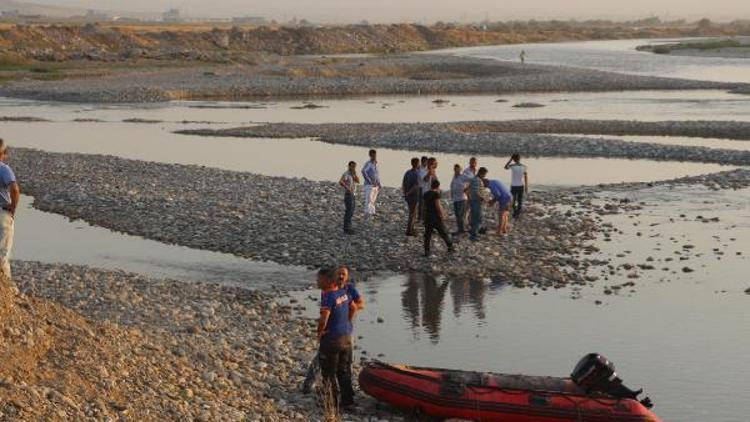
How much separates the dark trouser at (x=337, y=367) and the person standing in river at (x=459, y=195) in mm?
11058

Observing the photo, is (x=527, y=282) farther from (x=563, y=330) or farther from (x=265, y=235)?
(x=265, y=235)

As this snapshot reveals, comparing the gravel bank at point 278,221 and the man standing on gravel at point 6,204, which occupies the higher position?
the man standing on gravel at point 6,204

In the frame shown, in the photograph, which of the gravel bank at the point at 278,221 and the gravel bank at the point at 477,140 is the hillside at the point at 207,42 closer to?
the gravel bank at the point at 477,140

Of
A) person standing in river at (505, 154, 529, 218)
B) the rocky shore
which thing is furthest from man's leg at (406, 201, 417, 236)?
the rocky shore

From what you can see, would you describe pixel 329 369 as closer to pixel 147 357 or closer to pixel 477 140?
pixel 147 357

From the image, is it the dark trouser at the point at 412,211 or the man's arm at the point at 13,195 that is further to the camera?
the dark trouser at the point at 412,211

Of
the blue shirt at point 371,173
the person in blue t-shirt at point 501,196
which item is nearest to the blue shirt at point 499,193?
the person in blue t-shirt at point 501,196

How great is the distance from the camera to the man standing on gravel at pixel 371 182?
987 inches

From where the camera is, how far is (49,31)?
130625 mm

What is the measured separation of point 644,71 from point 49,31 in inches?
2798

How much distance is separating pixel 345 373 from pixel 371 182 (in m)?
11.6

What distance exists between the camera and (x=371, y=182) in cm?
2541

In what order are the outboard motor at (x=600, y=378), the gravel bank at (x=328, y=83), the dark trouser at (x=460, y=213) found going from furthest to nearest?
the gravel bank at (x=328, y=83), the dark trouser at (x=460, y=213), the outboard motor at (x=600, y=378)

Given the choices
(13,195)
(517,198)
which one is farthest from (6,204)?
(517,198)
